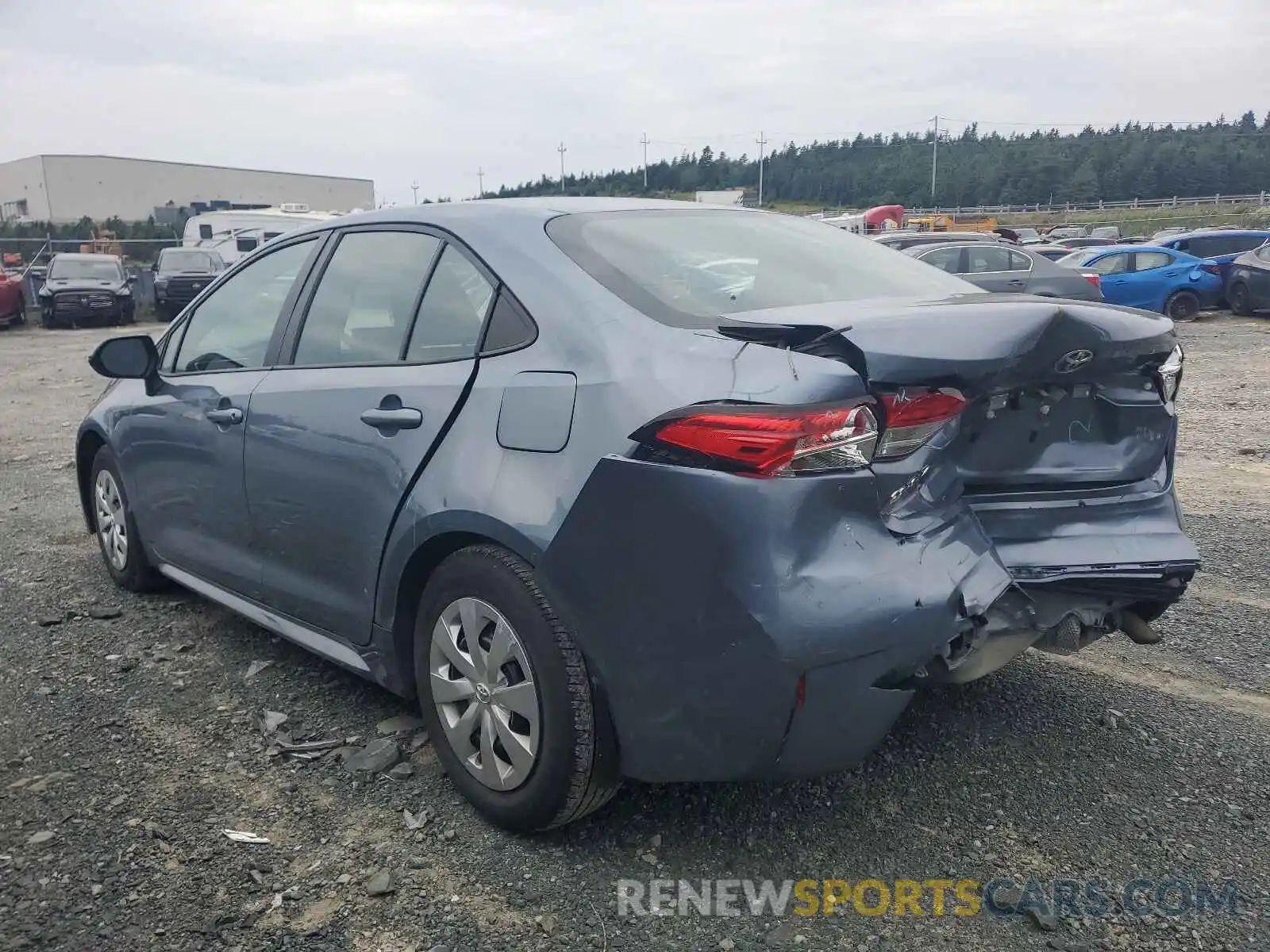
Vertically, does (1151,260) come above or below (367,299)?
below

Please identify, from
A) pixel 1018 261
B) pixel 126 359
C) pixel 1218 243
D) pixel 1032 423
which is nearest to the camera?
pixel 1032 423

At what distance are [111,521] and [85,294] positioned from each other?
20.7 meters

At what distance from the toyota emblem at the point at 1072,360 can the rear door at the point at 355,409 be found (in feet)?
4.94

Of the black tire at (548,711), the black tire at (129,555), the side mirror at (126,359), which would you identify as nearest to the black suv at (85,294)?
the black tire at (129,555)

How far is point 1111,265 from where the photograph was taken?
18.1 meters

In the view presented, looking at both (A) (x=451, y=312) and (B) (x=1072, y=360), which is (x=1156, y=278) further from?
(A) (x=451, y=312)

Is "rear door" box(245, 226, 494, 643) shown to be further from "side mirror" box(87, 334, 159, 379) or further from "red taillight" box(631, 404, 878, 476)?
"side mirror" box(87, 334, 159, 379)

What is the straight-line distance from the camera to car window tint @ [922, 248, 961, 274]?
1635 centimetres

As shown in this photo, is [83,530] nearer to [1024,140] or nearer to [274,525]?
[274,525]

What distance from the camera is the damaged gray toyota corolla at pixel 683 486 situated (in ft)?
7.28

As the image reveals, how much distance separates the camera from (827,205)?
312 ft

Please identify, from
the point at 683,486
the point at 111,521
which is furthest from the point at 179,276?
→ the point at 683,486

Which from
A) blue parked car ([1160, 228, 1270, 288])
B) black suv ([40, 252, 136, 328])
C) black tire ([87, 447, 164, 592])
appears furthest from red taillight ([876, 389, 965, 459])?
black suv ([40, 252, 136, 328])

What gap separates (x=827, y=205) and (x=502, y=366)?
97.5 m
